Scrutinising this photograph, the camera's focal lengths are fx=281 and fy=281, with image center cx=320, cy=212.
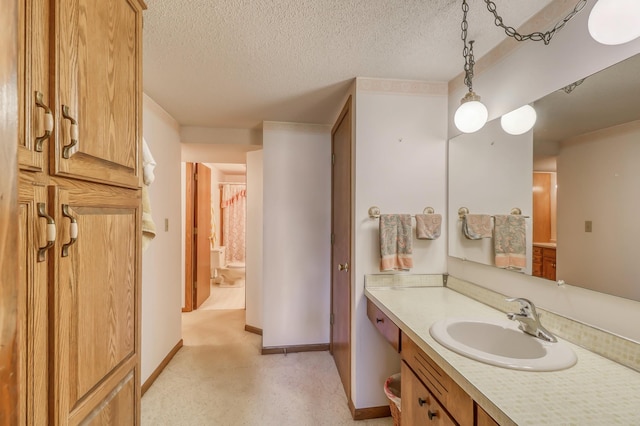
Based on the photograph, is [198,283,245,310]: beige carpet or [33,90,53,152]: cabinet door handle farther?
[198,283,245,310]: beige carpet

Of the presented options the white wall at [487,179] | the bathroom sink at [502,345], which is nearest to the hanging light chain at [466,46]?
the white wall at [487,179]

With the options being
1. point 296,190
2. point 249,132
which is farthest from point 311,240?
point 249,132

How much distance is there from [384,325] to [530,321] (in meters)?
0.66

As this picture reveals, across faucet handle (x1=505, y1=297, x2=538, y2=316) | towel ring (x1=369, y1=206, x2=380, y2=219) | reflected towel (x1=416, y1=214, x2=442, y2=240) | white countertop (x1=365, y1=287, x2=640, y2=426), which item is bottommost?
white countertop (x1=365, y1=287, x2=640, y2=426)

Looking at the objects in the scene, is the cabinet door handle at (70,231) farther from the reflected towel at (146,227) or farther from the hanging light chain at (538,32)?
the hanging light chain at (538,32)

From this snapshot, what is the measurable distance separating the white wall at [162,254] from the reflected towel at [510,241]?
2.32m

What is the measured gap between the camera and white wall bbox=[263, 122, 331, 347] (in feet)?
8.80

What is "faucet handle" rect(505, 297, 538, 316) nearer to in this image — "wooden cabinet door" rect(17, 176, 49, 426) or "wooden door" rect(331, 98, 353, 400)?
"wooden door" rect(331, 98, 353, 400)

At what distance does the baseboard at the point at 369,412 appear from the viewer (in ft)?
5.94

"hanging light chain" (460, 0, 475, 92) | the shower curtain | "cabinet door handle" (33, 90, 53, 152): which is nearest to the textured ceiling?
"hanging light chain" (460, 0, 475, 92)

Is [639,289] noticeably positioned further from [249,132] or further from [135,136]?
[249,132]

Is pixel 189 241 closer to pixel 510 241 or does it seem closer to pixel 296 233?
pixel 296 233

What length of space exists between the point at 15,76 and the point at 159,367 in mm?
2505

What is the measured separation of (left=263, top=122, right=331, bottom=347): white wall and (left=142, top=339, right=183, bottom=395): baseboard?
84 centimetres
